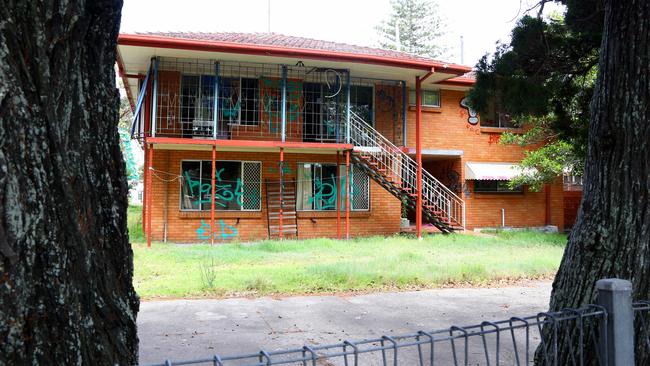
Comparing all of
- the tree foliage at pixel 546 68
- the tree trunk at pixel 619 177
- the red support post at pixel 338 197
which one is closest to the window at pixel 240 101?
the red support post at pixel 338 197

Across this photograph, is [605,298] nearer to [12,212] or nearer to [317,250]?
[12,212]

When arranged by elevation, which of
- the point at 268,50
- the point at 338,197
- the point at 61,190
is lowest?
the point at 61,190

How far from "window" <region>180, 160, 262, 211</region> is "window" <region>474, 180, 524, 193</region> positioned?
313 inches

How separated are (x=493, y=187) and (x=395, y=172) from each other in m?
4.81

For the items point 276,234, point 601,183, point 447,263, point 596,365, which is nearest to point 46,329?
point 596,365

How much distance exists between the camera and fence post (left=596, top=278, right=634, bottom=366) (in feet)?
7.61

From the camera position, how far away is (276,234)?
A: 1588cm

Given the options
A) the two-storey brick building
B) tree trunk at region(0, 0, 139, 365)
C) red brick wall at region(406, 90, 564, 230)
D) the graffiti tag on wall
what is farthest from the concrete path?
red brick wall at region(406, 90, 564, 230)

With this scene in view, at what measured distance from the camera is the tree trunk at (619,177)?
3.04 meters

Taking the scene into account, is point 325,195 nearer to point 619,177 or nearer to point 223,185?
point 223,185

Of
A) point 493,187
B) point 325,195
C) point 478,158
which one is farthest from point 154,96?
point 493,187

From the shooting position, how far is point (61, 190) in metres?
1.54

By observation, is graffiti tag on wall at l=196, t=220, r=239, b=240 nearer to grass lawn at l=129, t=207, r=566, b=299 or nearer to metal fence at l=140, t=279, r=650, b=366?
grass lawn at l=129, t=207, r=566, b=299

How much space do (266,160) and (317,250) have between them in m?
4.34
